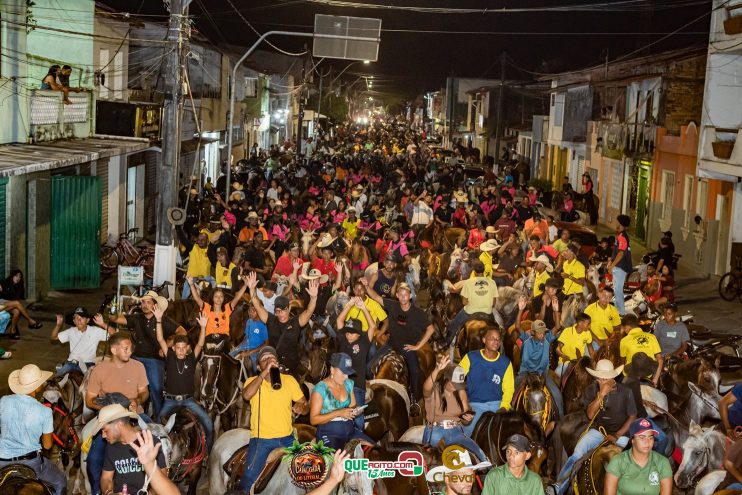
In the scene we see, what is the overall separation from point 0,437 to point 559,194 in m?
36.1

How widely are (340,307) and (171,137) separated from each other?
16.9ft

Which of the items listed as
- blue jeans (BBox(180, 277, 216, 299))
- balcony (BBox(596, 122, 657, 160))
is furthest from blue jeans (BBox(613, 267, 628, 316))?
balcony (BBox(596, 122, 657, 160))

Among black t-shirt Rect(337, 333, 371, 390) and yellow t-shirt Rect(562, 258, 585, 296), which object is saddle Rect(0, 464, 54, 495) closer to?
black t-shirt Rect(337, 333, 371, 390)

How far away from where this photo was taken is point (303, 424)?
381 inches

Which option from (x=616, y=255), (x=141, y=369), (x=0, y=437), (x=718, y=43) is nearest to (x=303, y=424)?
(x=141, y=369)

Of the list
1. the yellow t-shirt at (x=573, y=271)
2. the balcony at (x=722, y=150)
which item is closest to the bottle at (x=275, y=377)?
the yellow t-shirt at (x=573, y=271)

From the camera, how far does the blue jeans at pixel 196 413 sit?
33.4 ft

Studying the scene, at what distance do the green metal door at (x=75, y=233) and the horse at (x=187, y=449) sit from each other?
11868mm

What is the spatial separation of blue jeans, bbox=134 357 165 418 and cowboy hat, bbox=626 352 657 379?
4960 millimetres

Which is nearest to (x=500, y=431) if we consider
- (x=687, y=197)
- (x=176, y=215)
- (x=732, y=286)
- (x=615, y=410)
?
(x=615, y=410)

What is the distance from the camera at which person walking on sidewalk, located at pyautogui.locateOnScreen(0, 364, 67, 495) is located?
8.45 meters

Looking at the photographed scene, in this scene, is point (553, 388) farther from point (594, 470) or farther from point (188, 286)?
point (188, 286)

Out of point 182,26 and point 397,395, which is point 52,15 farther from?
point 397,395

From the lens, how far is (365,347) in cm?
1152
